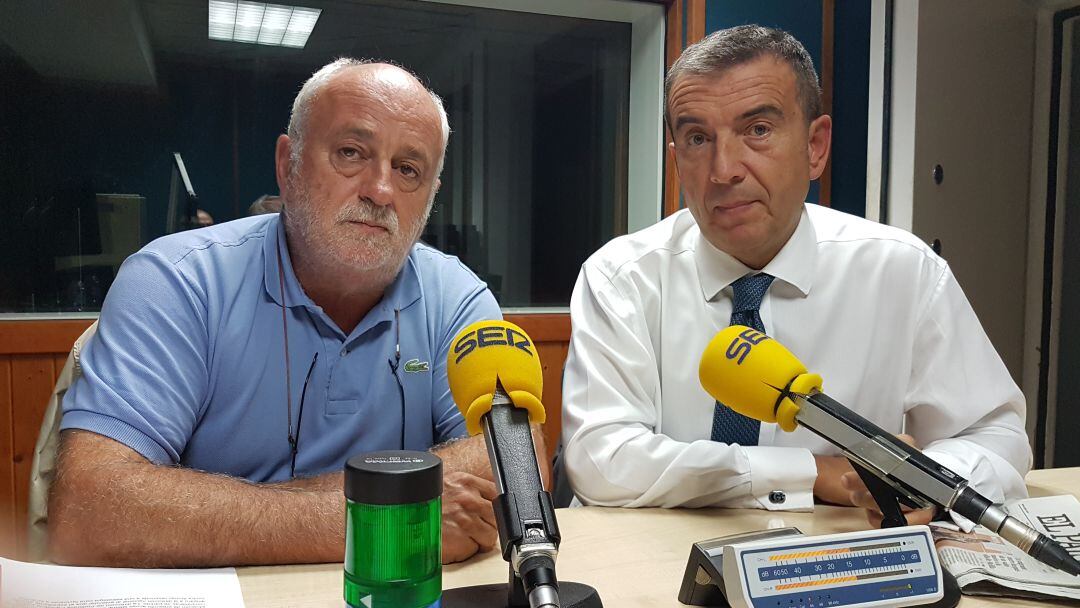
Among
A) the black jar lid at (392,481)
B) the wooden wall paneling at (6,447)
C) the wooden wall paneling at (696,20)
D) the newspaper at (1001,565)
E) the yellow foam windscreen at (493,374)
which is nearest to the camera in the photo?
the black jar lid at (392,481)

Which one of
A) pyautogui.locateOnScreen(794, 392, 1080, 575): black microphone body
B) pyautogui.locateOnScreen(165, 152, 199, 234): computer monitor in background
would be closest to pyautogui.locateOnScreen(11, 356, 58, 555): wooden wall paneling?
pyautogui.locateOnScreen(165, 152, 199, 234): computer monitor in background

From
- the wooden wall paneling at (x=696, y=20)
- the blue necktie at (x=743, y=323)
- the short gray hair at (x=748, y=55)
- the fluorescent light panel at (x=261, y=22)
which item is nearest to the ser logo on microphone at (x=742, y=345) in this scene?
the blue necktie at (x=743, y=323)

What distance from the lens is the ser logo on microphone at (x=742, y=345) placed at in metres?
1.10

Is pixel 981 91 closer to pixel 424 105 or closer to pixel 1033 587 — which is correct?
pixel 424 105

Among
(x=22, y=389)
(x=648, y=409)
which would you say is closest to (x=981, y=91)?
(x=648, y=409)

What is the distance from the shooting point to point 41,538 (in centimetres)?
136

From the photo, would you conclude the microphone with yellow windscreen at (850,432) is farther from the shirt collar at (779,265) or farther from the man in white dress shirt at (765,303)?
the shirt collar at (779,265)

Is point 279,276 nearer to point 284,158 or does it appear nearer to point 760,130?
point 284,158

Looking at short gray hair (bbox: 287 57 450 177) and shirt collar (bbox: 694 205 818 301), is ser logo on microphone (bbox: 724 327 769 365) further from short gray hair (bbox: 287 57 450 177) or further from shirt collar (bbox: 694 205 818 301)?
short gray hair (bbox: 287 57 450 177)

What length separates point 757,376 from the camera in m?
1.06

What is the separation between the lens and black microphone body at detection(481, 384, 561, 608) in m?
0.67

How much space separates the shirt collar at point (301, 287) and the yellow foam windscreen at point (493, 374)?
73 cm

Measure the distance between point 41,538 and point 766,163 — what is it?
56.3 inches

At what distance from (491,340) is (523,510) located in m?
0.23
